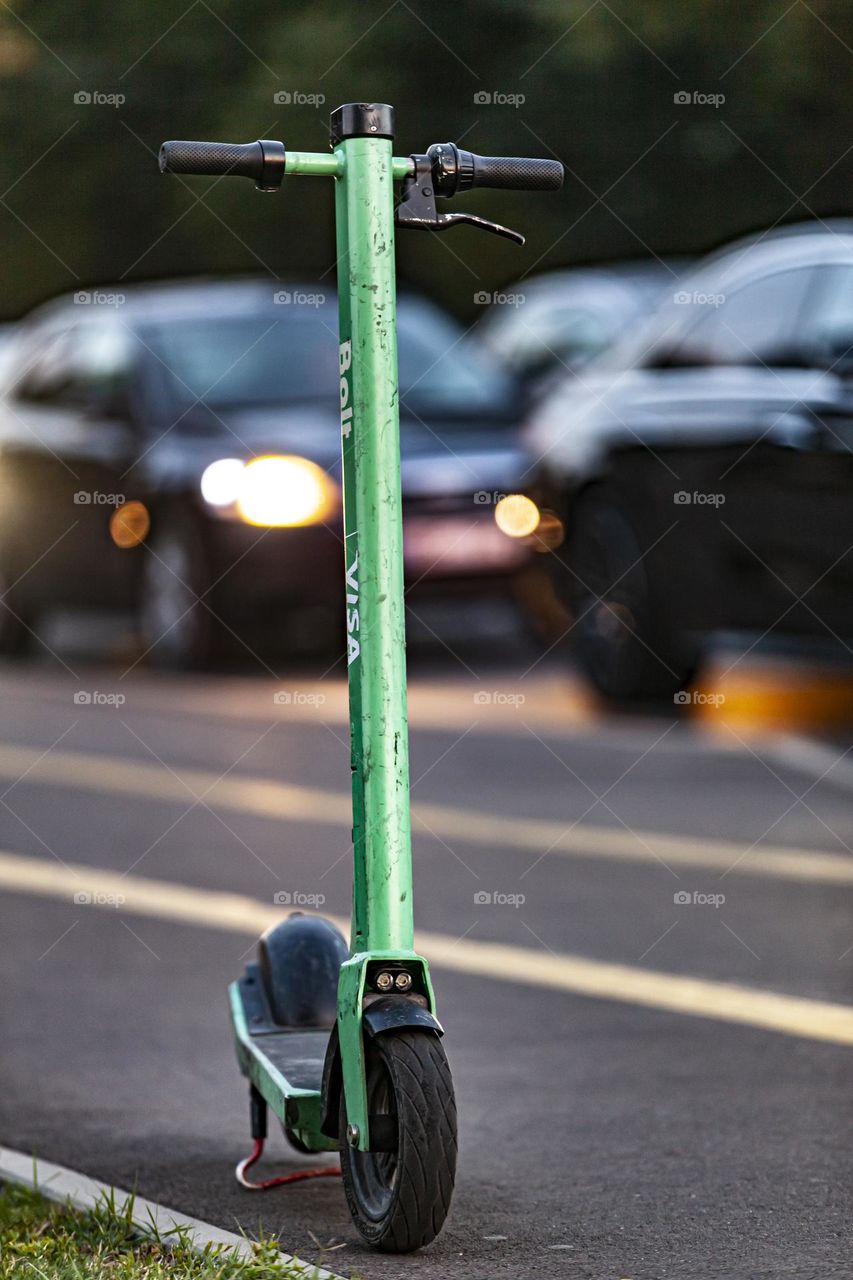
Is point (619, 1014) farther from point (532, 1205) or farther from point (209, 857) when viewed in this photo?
point (209, 857)

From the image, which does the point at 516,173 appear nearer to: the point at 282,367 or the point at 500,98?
the point at 282,367

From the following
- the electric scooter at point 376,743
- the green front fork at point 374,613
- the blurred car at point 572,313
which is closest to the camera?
Answer: the electric scooter at point 376,743

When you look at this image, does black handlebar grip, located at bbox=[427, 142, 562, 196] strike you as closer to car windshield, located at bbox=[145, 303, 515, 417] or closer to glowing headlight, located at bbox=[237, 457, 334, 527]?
glowing headlight, located at bbox=[237, 457, 334, 527]

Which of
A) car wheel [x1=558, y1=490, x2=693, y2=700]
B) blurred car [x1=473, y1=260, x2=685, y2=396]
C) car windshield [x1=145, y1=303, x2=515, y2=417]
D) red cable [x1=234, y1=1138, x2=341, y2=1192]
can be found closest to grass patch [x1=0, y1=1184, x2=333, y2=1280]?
red cable [x1=234, y1=1138, x2=341, y2=1192]

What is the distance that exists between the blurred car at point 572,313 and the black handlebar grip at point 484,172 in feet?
29.5

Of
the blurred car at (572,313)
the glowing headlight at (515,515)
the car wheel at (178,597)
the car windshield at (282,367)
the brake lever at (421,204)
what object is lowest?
the brake lever at (421,204)

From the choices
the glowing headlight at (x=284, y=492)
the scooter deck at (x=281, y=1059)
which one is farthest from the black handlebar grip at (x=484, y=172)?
the glowing headlight at (x=284, y=492)

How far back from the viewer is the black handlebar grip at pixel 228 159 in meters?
3.89

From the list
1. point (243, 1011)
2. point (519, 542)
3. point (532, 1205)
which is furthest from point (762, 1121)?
point (519, 542)

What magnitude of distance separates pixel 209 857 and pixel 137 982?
5.74ft

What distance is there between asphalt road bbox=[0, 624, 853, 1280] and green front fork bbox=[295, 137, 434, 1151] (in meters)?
0.53

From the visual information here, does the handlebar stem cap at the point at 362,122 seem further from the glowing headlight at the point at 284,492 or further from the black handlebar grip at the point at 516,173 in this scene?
the glowing headlight at the point at 284,492

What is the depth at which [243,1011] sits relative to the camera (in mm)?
4500

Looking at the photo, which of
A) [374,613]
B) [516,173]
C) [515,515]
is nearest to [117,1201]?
[374,613]
